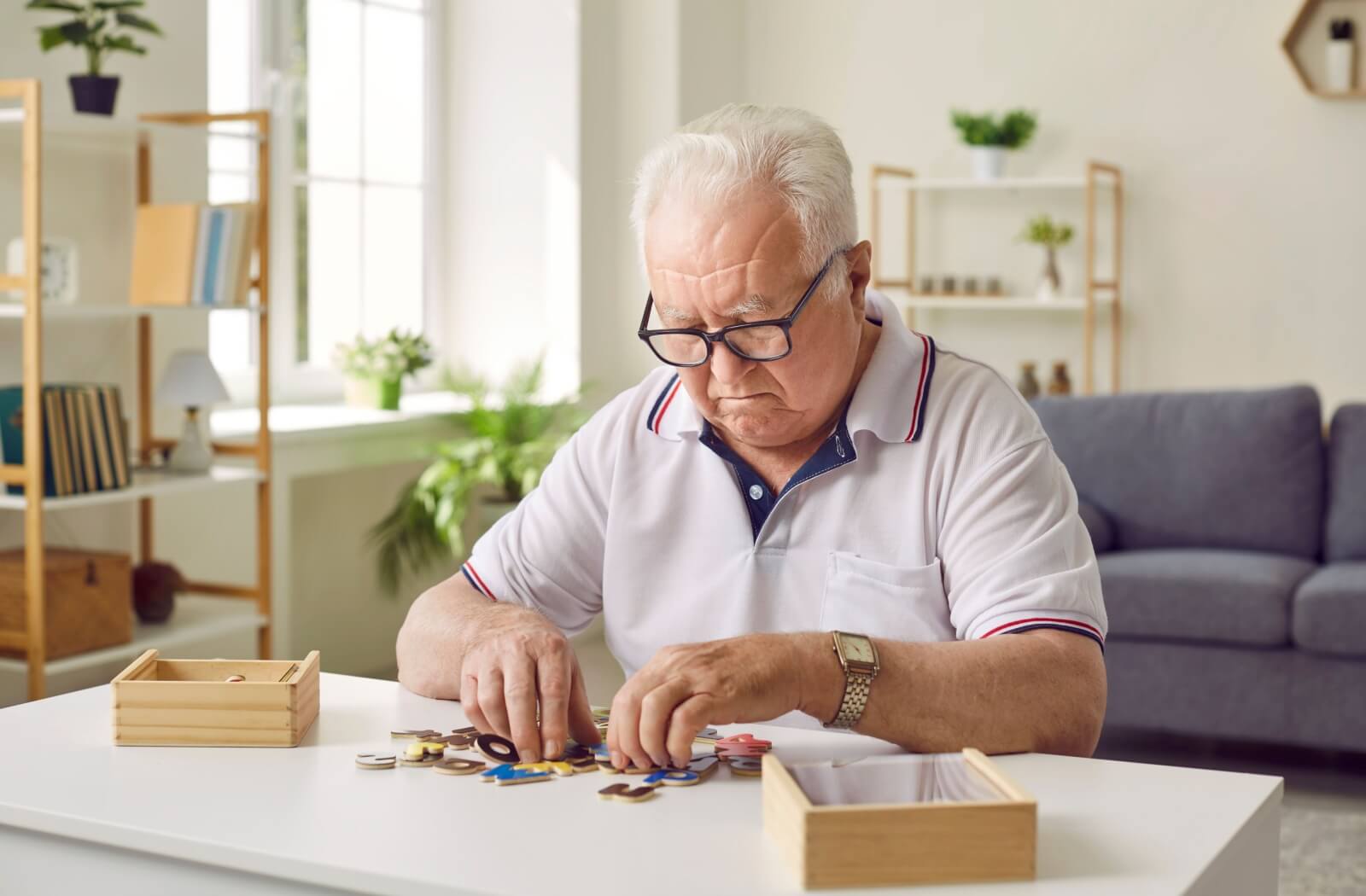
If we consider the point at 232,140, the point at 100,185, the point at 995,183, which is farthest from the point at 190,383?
the point at 995,183

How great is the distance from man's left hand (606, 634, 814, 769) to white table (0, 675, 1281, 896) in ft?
0.14

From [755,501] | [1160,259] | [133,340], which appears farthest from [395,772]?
[1160,259]

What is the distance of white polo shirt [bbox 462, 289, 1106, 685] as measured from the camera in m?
1.53

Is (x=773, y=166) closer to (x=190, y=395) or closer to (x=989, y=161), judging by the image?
(x=190, y=395)

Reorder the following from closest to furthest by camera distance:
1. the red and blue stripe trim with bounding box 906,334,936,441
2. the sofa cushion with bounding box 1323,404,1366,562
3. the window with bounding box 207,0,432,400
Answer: the red and blue stripe trim with bounding box 906,334,936,441 < the sofa cushion with bounding box 1323,404,1366,562 < the window with bounding box 207,0,432,400

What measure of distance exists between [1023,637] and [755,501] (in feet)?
1.27

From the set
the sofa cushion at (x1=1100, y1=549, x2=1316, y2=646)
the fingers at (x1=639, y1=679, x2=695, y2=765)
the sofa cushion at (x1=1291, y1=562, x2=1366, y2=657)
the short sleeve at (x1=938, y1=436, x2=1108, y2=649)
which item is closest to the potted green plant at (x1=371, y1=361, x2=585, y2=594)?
the sofa cushion at (x1=1100, y1=549, x2=1316, y2=646)

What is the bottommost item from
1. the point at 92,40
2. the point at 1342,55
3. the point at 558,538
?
the point at 558,538

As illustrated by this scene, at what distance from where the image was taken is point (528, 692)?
4.51ft

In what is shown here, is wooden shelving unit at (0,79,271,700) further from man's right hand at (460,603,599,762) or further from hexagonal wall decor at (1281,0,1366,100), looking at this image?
hexagonal wall decor at (1281,0,1366,100)

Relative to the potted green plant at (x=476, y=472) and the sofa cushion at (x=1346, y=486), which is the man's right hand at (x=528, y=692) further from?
the sofa cushion at (x=1346, y=486)

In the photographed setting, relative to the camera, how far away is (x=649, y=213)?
63.7 inches

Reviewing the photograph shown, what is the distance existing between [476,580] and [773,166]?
0.62 m

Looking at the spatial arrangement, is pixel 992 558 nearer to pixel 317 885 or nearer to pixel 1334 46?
pixel 317 885
